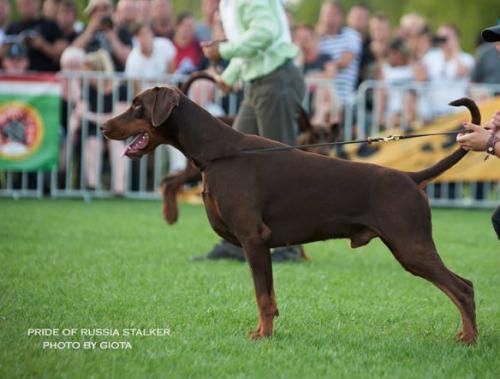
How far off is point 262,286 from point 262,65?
293 cm

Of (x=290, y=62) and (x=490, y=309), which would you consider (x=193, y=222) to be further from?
(x=490, y=309)

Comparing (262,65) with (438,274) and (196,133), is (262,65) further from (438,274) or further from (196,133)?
(438,274)

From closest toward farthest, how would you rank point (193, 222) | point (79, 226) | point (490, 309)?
point (490, 309) < point (79, 226) < point (193, 222)

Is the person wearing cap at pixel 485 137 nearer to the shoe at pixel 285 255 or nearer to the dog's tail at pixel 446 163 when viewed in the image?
the dog's tail at pixel 446 163

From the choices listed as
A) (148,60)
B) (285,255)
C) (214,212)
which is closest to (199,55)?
(148,60)

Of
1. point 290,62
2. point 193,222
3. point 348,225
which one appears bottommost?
point 193,222

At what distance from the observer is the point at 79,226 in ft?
31.4

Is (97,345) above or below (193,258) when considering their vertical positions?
above

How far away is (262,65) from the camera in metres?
7.33

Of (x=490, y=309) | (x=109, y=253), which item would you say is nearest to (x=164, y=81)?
(x=109, y=253)

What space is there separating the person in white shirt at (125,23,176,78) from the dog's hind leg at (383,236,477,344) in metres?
8.34

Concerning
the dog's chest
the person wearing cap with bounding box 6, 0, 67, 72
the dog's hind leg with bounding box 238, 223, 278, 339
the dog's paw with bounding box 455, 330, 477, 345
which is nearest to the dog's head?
the dog's chest

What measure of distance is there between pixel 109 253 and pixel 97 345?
335 centimetres

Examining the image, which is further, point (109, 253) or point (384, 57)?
point (384, 57)
